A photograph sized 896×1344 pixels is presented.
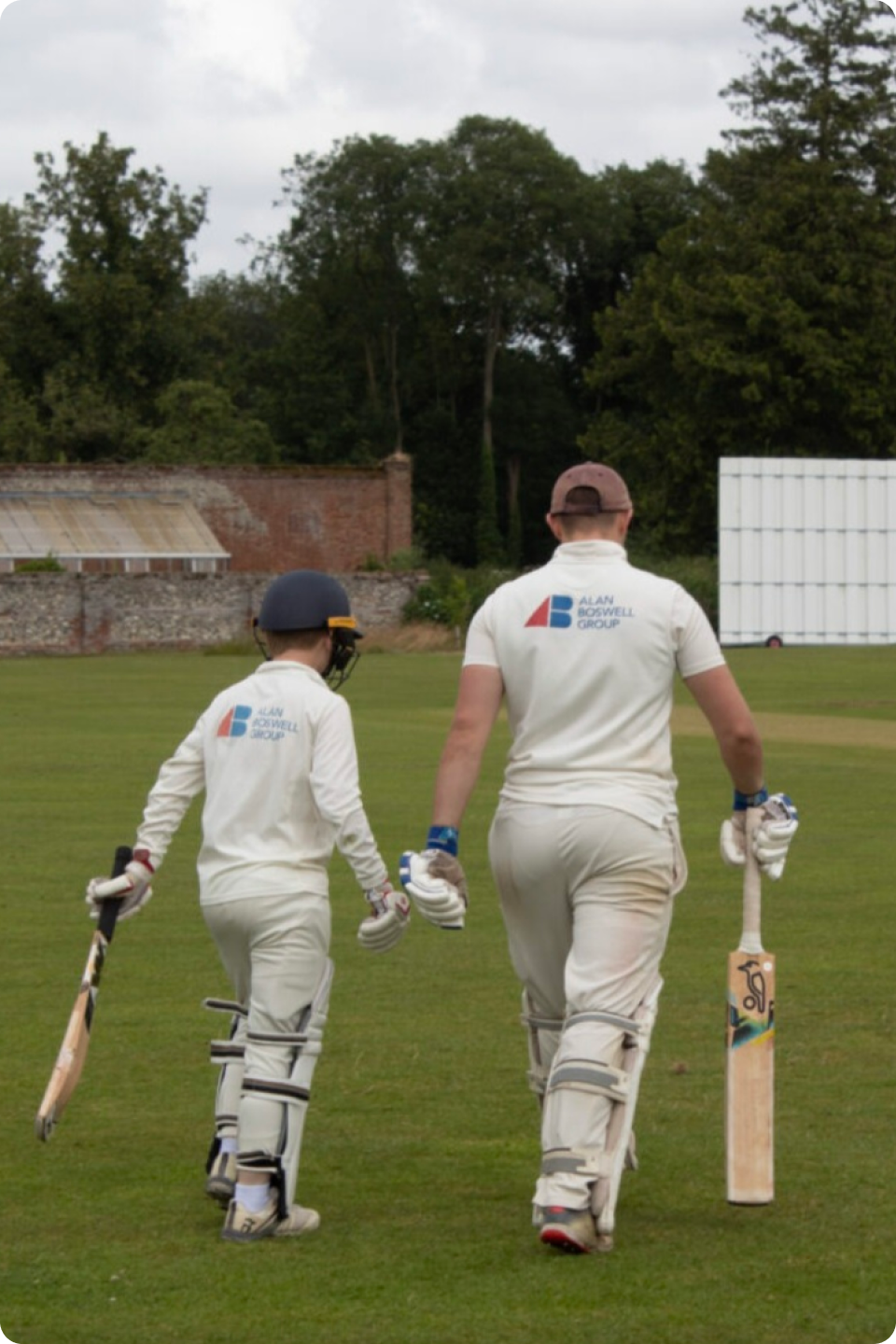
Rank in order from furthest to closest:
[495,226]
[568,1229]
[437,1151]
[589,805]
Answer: [495,226] < [437,1151] < [589,805] < [568,1229]

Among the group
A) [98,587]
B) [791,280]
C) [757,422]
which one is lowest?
[98,587]

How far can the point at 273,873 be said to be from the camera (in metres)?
6.40

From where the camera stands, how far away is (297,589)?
673cm

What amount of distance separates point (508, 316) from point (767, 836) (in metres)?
89.9

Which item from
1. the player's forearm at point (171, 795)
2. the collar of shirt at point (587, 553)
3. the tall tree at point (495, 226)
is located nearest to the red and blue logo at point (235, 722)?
the player's forearm at point (171, 795)

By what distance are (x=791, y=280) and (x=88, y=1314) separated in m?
75.6

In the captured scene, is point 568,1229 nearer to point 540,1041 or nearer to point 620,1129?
point 620,1129

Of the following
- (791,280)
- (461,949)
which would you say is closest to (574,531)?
(461,949)

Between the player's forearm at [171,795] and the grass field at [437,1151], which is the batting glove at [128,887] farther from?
the grass field at [437,1151]

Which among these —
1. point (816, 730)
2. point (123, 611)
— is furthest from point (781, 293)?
point (816, 730)

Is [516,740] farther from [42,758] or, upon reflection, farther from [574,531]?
[42,758]

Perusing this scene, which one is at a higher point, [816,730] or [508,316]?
[508,316]

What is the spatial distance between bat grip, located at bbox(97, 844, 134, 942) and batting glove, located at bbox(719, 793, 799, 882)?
5.63 feet

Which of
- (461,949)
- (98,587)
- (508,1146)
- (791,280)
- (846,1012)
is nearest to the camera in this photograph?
(508,1146)
